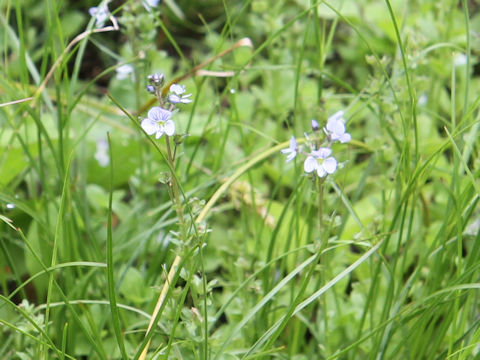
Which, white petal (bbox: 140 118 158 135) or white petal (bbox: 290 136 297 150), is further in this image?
white petal (bbox: 290 136 297 150)

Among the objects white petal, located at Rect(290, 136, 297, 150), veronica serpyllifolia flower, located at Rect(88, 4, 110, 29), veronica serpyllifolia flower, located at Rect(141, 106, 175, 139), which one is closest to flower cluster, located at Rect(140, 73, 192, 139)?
veronica serpyllifolia flower, located at Rect(141, 106, 175, 139)

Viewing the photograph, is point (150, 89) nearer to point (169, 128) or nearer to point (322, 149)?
point (169, 128)

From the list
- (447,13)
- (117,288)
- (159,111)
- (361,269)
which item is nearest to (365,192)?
(361,269)

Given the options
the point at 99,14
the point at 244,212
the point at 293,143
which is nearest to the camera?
the point at 293,143

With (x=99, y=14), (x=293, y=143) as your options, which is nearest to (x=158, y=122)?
(x=293, y=143)

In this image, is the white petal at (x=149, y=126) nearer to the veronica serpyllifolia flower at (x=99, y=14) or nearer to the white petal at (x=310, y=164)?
the white petal at (x=310, y=164)

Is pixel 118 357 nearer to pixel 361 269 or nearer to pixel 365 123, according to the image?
pixel 361 269

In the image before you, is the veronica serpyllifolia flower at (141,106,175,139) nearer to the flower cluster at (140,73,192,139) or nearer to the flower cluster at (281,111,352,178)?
the flower cluster at (140,73,192,139)

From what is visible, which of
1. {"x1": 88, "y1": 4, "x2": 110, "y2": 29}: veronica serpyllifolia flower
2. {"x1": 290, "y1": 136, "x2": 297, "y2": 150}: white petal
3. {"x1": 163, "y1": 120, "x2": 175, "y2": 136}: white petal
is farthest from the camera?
{"x1": 88, "y1": 4, "x2": 110, "y2": 29}: veronica serpyllifolia flower
